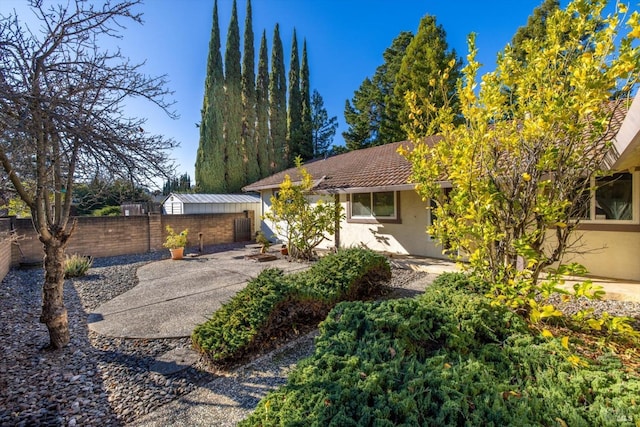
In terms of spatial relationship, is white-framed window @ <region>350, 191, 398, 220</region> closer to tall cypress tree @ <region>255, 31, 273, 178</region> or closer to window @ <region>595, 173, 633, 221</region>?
window @ <region>595, 173, 633, 221</region>

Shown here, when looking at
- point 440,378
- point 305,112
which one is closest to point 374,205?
point 440,378

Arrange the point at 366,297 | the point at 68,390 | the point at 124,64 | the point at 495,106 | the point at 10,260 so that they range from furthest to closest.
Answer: the point at 10,260 → the point at 366,297 → the point at 124,64 → the point at 495,106 → the point at 68,390

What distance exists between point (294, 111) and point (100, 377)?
3010cm

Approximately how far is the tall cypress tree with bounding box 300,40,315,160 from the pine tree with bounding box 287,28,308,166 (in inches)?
13.9

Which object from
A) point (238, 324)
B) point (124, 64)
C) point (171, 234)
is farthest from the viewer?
point (171, 234)

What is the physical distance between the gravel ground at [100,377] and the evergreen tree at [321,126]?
28.2 meters

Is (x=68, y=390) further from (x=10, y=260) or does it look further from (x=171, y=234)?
(x=171, y=234)

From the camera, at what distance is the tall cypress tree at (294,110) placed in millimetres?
29906

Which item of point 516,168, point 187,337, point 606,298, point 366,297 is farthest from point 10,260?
point 606,298

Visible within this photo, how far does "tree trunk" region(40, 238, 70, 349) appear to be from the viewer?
3.91m

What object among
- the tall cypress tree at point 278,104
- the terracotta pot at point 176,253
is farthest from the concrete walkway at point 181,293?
the tall cypress tree at point 278,104

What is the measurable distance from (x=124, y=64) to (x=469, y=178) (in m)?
4.55

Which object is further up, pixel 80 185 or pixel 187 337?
pixel 80 185

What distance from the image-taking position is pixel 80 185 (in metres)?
4.08
